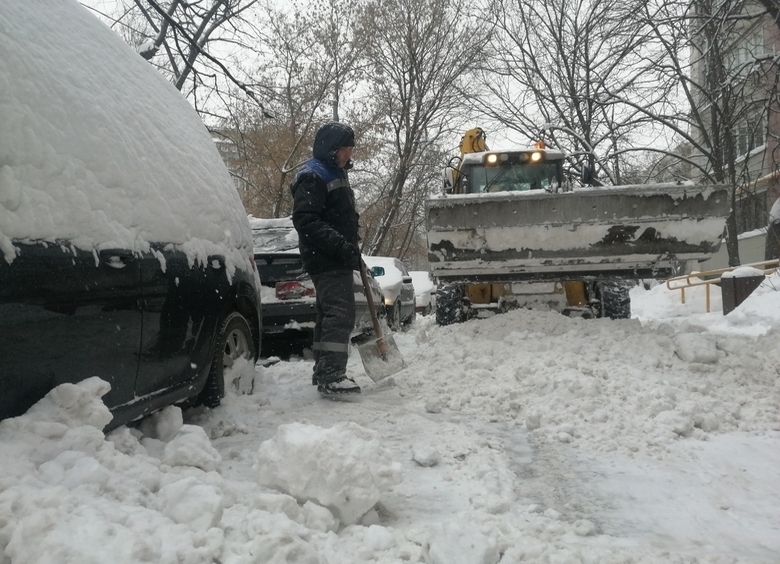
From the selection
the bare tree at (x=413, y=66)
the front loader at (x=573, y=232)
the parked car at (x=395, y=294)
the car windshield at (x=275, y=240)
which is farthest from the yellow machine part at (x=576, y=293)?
the bare tree at (x=413, y=66)

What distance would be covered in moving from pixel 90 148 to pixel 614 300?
267 inches

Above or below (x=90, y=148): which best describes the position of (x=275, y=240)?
below

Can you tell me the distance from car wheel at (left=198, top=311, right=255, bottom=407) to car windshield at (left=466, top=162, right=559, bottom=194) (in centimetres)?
542

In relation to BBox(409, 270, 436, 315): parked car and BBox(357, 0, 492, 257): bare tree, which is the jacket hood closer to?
BBox(409, 270, 436, 315): parked car

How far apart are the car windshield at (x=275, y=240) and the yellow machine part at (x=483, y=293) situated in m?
2.67

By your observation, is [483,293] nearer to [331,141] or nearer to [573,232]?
[573,232]

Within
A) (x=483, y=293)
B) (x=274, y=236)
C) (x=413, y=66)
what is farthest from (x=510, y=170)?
(x=413, y=66)

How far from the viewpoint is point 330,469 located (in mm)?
2340

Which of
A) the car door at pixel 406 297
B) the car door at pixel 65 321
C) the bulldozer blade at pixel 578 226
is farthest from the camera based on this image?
the car door at pixel 406 297

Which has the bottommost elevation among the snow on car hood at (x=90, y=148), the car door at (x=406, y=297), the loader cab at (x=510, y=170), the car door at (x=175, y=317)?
the car door at (x=406, y=297)

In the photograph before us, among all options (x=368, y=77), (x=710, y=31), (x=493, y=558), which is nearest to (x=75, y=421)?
(x=493, y=558)

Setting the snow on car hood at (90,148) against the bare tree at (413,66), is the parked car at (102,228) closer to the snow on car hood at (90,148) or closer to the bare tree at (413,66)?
the snow on car hood at (90,148)

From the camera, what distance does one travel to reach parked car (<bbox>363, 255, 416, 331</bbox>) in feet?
35.0

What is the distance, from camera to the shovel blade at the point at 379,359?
16.1 feet
